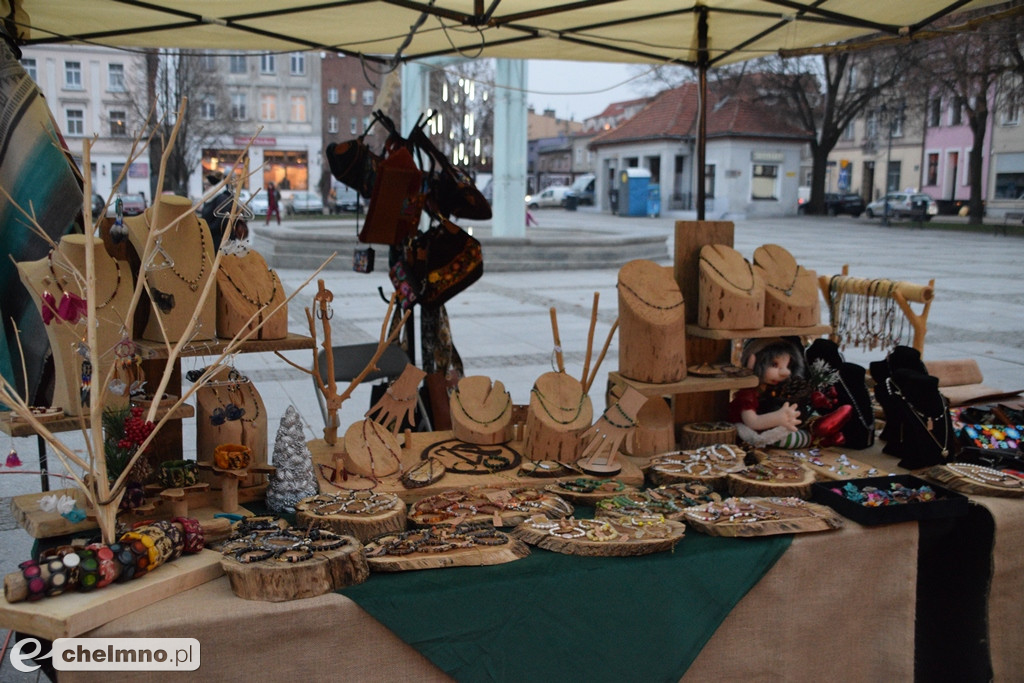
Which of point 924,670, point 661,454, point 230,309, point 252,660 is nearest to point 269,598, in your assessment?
point 252,660

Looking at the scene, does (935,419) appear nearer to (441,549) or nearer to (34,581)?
(441,549)

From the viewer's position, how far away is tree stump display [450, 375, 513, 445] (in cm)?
266

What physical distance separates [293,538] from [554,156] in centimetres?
6162

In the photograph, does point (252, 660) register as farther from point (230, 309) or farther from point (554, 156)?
point (554, 156)

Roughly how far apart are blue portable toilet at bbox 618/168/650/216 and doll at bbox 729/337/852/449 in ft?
88.4

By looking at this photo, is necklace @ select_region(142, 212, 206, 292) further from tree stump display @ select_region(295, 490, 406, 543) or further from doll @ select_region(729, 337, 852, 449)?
doll @ select_region(729, 337, 852, 449)

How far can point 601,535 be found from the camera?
194 cm

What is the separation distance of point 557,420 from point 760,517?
2.24 ft

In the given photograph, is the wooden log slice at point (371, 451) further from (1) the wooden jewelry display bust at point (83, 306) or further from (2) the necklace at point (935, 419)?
(2) the necklace at point (935, 419)

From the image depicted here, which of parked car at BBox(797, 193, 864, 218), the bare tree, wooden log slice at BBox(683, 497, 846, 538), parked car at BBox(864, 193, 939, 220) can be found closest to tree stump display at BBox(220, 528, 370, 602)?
wooden log slice at BBox(683, 497, 846, 538)

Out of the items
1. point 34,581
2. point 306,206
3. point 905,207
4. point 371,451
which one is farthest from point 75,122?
point 34,581

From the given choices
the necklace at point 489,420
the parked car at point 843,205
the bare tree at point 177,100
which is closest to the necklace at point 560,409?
the necklace at point 489,420

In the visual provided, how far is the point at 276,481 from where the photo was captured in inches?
85.4

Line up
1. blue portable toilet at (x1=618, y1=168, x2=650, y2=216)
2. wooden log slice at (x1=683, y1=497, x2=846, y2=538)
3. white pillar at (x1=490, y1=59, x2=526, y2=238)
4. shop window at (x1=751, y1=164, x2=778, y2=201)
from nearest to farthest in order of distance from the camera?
wooden log slice at (x1=683, y1=497, x2=846, y2=538), white pillar at (x1=490, y1=59, x2=526, y2=238), blue portable toilet at (x1=618, y1=168, x2=650, y2=216), shop window at (x1=751, y1=164, x2=778, y2=201)
